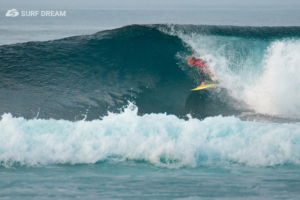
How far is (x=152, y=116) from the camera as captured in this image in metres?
6.06

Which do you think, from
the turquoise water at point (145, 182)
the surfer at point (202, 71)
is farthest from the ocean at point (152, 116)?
the surfer at point (202, 71)

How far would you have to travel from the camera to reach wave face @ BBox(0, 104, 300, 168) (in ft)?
16.2

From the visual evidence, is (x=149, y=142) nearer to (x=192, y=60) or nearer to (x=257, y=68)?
(x=192, y=60)

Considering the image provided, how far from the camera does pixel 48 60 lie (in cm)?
932

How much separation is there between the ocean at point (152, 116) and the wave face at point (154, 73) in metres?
0.03

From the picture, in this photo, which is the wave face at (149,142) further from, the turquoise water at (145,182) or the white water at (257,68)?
the white water at (257,68)

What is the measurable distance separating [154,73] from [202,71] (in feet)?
4.46

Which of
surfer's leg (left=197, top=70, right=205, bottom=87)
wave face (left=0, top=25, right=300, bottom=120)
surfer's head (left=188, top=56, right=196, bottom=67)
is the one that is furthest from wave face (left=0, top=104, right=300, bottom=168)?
surfer's head (left=188, top=56, right=196, bottom=67)

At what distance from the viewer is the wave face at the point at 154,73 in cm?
782

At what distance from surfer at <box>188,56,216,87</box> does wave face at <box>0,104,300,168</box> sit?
265cm

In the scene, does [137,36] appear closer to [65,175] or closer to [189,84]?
[189,84]

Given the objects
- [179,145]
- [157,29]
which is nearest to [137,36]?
[157,29]

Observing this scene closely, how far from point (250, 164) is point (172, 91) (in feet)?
12.9

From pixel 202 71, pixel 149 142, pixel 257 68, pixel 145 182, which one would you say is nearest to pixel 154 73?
pixel 202 71
